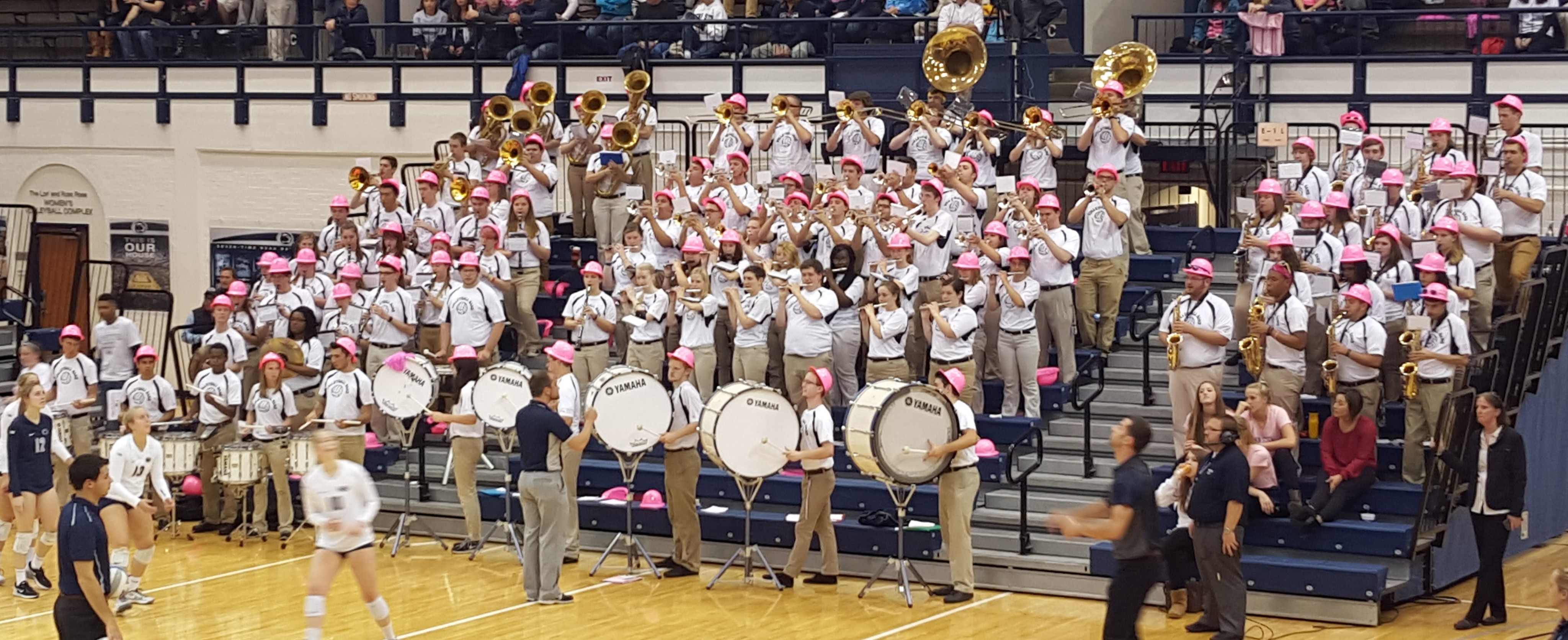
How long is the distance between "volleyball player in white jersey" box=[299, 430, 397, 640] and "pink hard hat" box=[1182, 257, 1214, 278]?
6.98 metres

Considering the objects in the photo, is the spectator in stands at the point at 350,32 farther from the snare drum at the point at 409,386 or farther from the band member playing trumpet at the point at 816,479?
the band member playing trumpet at the point at 816,479

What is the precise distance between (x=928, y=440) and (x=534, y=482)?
3.10m

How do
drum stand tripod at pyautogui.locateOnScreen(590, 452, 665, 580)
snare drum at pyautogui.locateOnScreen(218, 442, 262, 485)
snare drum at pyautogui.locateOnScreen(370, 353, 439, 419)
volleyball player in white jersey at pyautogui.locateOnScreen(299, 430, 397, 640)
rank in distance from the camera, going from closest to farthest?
1. volleyball player in white jersey at pyautogui.locateOnScreen(299, 430, 397, 640)
2. drum stand tripod at pyautogui.locateOnScreen(590, 452, 665, 580)
3. snare drum at pyautogui.locateOnScreen(370, 353, 439, 419)
4. snare drum at pyautogui.locateOnScreen(218, 442, 262, 485)

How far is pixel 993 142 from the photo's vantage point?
2053 centimetres

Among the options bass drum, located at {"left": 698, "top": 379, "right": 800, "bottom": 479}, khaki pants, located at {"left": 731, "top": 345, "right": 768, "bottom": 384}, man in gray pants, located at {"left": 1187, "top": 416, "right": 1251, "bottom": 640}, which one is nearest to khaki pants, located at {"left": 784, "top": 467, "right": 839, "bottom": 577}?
bass drum, located at {"left": 698, "top": 379, "right": 800, "bottom": 479}

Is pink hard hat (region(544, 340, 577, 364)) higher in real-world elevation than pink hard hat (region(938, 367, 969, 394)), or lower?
higher

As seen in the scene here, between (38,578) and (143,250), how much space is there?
1317 cm

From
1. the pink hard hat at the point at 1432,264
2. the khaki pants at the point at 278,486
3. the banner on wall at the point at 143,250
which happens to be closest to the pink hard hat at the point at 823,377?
the pink hard hat at the point at 1432,264

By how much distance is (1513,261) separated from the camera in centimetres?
1752

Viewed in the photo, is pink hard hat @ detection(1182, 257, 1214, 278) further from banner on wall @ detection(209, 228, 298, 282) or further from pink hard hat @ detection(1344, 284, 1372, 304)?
banner on wall @ detection(209, 228, 298, 282)

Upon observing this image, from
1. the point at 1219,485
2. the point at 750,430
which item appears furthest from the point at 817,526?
the point at 1219,485

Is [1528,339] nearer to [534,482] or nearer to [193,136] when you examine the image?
[534,482]

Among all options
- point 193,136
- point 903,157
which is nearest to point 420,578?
point 903,157

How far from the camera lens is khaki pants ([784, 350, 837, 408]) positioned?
17.8 meters
